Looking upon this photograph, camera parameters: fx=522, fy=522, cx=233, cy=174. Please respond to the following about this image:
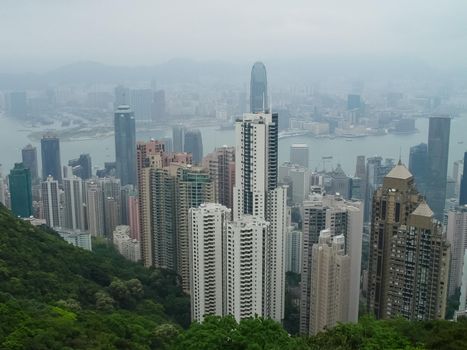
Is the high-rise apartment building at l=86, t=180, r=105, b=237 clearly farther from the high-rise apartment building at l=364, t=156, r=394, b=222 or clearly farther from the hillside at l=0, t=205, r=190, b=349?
→ the high-rise apartment building at l=364, t=156, r=394, b=222

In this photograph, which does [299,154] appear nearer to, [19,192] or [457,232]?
[457,232]

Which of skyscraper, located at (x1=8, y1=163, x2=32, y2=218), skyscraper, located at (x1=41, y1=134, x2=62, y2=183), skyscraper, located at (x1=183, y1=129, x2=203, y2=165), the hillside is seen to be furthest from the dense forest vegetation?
skyscraper, located at (x1=41, y1=134, x2=62, y2=183)

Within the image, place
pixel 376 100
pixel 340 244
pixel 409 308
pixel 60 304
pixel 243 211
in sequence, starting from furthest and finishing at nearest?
pixel 376 100, pixel 243 211, pixel 340 244, pixel 409 308, pixel 60 304

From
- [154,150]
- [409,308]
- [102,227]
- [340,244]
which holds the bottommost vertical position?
[102,227]

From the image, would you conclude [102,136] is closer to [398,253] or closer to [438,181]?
[438,181]

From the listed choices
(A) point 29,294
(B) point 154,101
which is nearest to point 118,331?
(A) point 29,294

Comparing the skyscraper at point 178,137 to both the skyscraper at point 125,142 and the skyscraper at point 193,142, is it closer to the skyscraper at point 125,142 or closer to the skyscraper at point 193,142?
the skyscraper at point 193,142

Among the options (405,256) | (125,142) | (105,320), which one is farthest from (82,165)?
(105,320)
